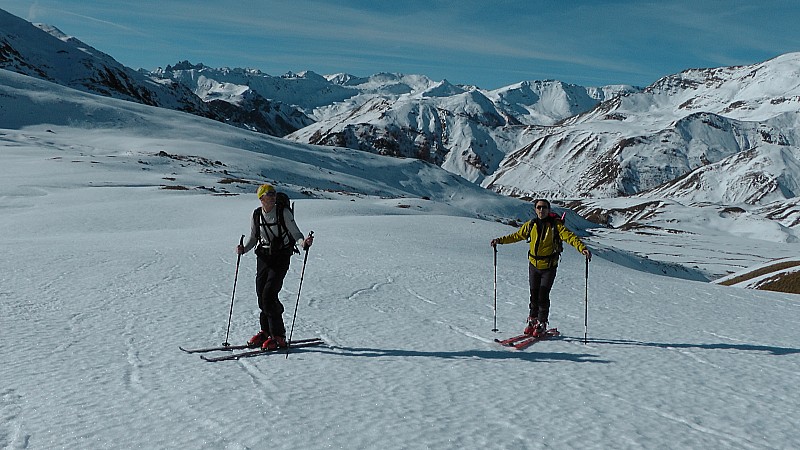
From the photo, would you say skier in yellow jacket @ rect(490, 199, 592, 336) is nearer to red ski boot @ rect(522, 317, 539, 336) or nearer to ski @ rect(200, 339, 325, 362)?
red ski boot @ rect(522, 317, 539, 336)

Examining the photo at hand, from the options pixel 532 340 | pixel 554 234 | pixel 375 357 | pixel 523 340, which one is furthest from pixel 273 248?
pixel 554 234

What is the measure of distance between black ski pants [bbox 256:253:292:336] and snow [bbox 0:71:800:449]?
623mm

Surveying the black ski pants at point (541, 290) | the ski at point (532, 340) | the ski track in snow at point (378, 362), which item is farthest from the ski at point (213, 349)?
the black ski pants at point (541, 290)

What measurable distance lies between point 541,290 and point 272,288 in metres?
4.85

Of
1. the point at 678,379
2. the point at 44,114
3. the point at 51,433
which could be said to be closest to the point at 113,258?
the point at 51,433

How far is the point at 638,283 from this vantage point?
1895 centimetres

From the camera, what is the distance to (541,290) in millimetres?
10547

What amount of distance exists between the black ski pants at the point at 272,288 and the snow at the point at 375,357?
62 cm

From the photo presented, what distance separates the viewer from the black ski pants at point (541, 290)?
1049cm

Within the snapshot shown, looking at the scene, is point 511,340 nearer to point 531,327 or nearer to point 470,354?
point 531,327

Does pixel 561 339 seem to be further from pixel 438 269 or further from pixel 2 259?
pixel 2 259

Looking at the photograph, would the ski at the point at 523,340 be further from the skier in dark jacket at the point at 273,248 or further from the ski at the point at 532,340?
the skier in dark jacket at the point at 273,248

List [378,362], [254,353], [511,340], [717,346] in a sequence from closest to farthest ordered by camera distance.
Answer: [378,362], [254,353], [511,340], [717,346]

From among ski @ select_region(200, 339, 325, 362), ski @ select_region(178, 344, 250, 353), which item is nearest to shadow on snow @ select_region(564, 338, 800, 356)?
ski @ select_region(200, 339, 325, 362)
